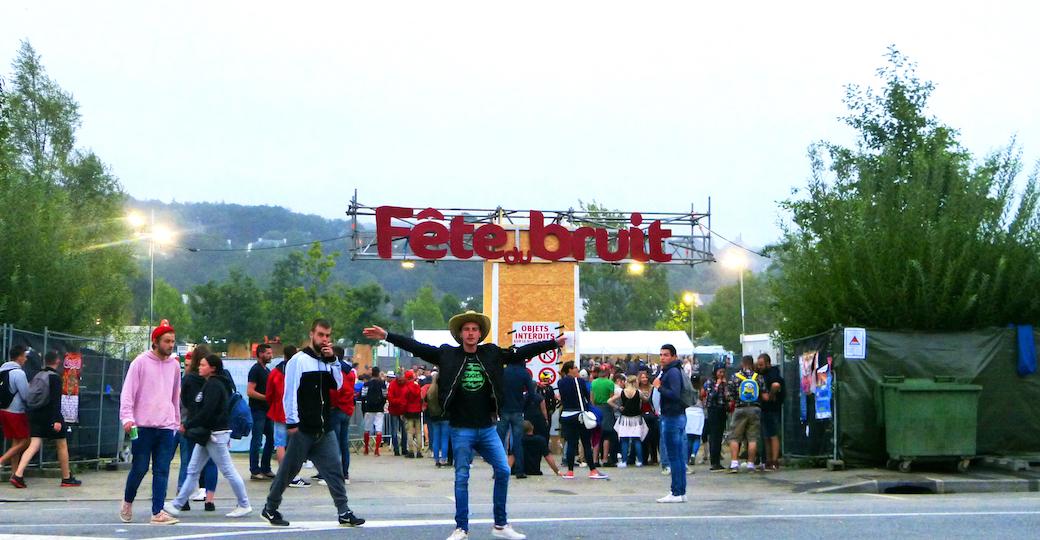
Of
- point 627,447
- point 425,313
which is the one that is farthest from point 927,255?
point 425,313

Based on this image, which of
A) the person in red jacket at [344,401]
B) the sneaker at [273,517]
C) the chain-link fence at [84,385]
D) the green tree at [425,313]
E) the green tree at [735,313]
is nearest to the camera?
the sneaker at [273,517]

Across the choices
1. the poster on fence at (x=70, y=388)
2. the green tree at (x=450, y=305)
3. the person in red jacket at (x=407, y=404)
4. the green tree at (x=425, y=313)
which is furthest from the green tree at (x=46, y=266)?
the green tree at (x=425, y=313)

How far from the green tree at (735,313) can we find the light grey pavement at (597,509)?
89.2 metres

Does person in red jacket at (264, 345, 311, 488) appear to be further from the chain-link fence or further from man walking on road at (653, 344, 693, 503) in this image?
man walking on road at (653, 344, 693, 503)

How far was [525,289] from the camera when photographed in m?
32.2

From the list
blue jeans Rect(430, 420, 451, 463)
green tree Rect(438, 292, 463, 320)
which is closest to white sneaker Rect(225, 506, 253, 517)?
blue jeans Rect(430, 420, 451, 463)

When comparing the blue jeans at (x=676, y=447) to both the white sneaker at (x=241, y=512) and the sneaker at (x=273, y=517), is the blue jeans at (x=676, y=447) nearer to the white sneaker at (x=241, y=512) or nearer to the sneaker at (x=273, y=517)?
the white sneaker at (x=241, y=512)

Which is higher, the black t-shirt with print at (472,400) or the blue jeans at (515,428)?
the black t-shirt with print at (472,400)

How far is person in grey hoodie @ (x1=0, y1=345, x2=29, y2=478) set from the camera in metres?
16.0

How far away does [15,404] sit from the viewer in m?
16.1

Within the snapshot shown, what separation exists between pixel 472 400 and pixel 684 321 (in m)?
81.0

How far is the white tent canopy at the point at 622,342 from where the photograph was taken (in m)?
49.8

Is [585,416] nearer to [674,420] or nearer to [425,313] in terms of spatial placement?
[674,420]

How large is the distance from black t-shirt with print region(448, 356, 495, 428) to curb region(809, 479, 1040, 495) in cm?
719
